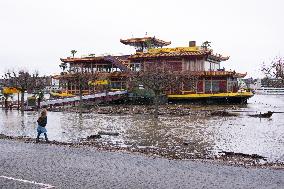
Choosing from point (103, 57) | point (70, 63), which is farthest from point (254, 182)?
point (70, 63)

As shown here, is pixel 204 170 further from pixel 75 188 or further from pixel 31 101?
pixel 31 101

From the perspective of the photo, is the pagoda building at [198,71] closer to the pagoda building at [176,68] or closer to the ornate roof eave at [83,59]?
the pagoda building at [176,68]

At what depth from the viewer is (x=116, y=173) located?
11.5m

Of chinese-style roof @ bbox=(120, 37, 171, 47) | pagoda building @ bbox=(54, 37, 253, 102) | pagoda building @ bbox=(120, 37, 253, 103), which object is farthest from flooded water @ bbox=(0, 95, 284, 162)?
chinese-style roof @ bbox=(120, 37, 171, 47)

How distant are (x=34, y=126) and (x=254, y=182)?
18960 millimetres

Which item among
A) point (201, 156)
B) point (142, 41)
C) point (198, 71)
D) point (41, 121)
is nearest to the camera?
point (201, 156)

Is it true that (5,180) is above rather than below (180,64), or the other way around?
below

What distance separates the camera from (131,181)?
10555 millimetres

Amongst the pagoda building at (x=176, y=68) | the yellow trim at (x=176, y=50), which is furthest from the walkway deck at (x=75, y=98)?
the yellow trim at (x=176, y=50)

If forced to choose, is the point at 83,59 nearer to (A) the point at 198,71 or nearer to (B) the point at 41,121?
(A) the point at 198,71

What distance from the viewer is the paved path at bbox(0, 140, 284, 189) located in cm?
1023

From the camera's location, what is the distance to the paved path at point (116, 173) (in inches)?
403

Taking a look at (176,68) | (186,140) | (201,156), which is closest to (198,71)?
(176,68)

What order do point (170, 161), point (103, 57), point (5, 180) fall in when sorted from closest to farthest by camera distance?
point (5, 180) < point (170, 161) < point (103, 57)
